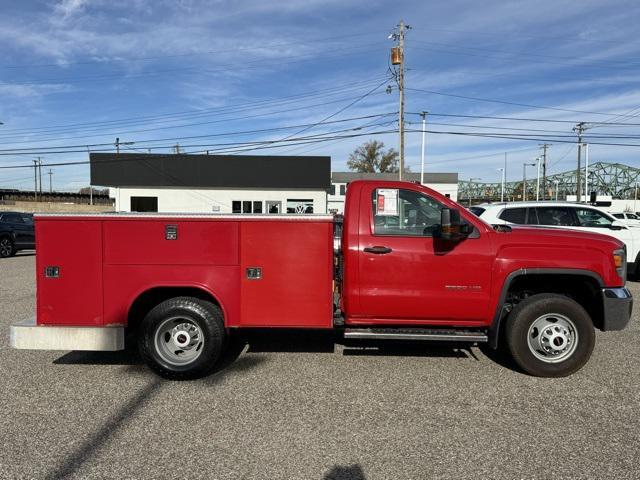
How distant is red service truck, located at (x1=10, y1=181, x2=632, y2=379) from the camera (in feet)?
16.2

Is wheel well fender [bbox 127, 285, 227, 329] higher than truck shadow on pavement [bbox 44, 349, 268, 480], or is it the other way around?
wheel well fender [bbox 127, 285, 227, 329]

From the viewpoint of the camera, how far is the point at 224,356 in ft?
19.0

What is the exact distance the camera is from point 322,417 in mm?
4137

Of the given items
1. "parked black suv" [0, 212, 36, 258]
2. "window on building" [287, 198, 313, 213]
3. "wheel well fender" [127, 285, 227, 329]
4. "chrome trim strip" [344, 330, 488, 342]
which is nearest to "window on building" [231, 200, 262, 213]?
"window on building" [287, 198, 313, 213]

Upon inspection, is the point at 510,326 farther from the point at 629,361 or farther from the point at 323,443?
the point at 323,443

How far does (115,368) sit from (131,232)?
1.55 m

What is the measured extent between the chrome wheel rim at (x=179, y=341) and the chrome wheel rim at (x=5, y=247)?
1575 centimetres

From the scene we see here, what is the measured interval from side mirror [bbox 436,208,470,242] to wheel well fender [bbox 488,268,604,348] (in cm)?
66

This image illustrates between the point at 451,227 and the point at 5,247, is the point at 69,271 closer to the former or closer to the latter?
the point at 451,227

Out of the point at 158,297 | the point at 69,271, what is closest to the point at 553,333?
the point at 158,297

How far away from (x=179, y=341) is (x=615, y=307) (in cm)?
436

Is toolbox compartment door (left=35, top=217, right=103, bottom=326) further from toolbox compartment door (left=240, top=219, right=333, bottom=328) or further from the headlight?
the headlight

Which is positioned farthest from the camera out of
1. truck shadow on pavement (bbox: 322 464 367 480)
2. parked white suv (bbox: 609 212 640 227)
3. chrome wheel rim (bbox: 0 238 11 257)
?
chrome wheel rim (bbox: 0 238 11 257)

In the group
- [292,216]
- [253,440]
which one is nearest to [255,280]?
Answer: [292,216]
